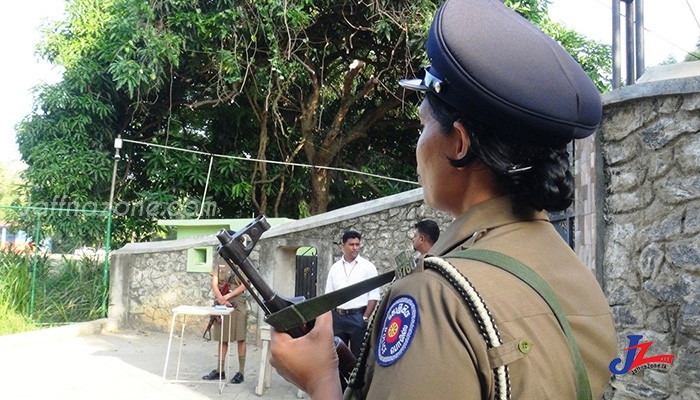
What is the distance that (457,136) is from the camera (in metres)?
1.14

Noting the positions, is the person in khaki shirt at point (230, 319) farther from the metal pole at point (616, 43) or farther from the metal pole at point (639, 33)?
the metal pole at point (639, 33)

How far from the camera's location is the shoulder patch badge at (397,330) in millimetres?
940

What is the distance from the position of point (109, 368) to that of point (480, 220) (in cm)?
867

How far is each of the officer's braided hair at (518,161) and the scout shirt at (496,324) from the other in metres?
0.04

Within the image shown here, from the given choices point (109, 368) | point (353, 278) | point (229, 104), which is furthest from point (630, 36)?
point (229, 104)

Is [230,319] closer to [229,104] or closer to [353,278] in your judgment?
[353,278]

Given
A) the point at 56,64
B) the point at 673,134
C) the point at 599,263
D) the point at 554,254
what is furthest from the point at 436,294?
the point at 56,64

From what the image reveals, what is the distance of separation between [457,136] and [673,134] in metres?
3.13

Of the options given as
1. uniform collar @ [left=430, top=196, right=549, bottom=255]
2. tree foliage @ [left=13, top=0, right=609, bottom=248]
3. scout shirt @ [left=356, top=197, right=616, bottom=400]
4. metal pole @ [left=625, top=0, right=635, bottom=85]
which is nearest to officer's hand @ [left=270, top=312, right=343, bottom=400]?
scout shirt @ [left=356, top=197, right=616, bottom=400]

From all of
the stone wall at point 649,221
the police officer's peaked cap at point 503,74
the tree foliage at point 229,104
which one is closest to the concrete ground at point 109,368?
the tree foliage at point 229,104

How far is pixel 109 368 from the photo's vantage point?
8875 mm

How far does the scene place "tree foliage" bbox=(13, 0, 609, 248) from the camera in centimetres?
1222

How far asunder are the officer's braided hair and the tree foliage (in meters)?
10.9

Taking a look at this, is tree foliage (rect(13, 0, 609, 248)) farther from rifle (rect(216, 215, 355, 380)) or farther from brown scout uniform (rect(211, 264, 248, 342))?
rifle (rect(216, 215, 355, 380))
